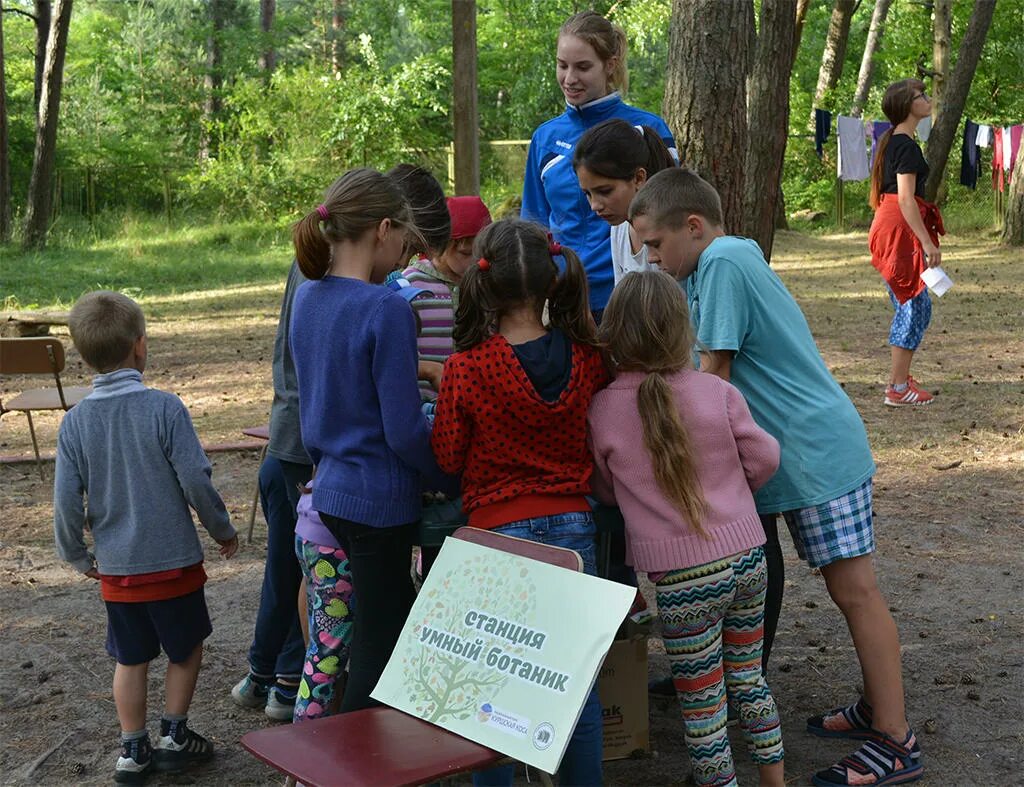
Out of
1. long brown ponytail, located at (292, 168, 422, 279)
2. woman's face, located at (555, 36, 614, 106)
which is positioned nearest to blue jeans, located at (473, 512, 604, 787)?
long brown ponytail, located at (292, 168, 422, 279)

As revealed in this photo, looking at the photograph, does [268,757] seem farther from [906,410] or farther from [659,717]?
[906,410]

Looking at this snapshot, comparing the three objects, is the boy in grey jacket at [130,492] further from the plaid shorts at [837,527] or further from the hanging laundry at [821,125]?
the hanging laundry at [821,125]

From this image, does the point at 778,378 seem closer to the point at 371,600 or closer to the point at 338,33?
the point at 371,600

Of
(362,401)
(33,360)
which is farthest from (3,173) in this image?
(362,401)

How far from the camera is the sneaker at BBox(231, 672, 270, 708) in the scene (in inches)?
159

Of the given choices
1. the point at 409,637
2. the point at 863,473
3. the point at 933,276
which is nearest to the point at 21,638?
the point at 409,637

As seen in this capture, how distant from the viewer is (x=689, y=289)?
11.0 ft

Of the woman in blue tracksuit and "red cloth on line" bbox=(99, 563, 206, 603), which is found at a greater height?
the woman in blue tracksuit

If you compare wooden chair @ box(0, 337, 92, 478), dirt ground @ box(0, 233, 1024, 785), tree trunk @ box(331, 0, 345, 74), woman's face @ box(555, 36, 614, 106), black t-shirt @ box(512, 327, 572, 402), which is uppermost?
tree trunk @ box(331, 0, 345, 74)

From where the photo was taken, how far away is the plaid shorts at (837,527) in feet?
10.6

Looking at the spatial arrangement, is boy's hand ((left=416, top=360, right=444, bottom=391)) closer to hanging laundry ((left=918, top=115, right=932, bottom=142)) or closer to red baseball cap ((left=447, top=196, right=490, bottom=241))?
red baseball cap ((left=447, top=196, right=490, bottom=241))

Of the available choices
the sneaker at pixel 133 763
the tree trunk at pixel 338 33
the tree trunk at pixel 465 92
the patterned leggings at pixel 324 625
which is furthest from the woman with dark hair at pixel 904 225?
the tree trunk at pixel 338 33

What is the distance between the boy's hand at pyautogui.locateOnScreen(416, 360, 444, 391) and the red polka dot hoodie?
0.36m

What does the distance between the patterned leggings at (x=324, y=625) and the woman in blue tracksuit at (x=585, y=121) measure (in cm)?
134
